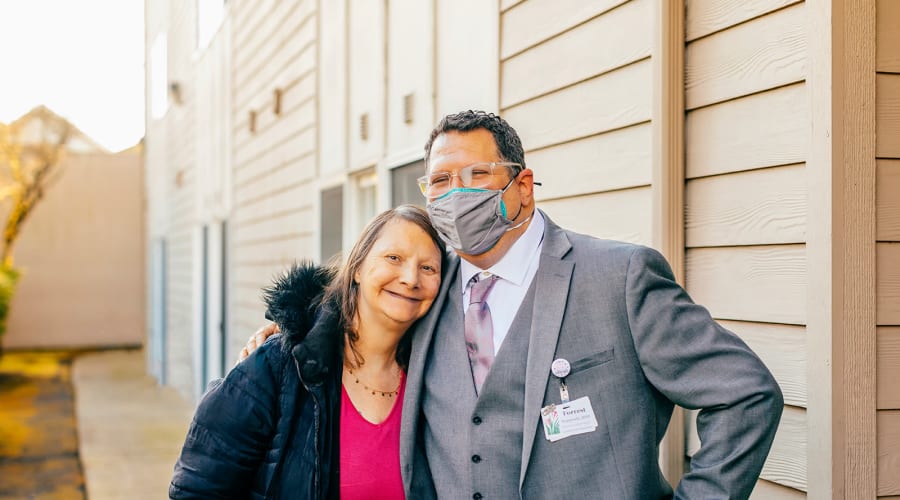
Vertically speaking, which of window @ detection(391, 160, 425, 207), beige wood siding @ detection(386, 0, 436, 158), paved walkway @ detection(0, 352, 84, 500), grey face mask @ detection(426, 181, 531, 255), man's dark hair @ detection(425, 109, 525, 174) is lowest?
paved walkway @ detection(0, 352, 84, 500)

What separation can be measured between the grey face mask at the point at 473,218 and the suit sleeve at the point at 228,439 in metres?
0.58

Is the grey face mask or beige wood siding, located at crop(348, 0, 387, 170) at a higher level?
beige wood siding, located at crop(348, 0, 387, 170)

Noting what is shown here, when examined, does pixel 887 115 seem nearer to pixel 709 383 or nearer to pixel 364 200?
pixel 709 383

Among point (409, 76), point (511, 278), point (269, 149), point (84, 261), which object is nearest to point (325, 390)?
point (511, 278)

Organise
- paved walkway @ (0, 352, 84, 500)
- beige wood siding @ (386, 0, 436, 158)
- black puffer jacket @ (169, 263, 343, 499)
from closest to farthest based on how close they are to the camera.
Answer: black puffer jacket @ (169, 263, 343, 499)
beige wood siding @ (386, 0, 436, 158)
paved walkway @ (0, 352, 84, 500)

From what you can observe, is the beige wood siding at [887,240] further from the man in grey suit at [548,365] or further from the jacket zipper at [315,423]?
the jacket zipper at [315,423]

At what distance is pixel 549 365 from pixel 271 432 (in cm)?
71

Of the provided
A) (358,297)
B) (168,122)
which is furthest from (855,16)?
(168,122)

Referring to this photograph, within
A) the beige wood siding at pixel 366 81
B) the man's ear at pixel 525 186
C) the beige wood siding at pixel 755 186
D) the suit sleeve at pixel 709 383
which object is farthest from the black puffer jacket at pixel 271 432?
the beige wood siding at pixel 366 81

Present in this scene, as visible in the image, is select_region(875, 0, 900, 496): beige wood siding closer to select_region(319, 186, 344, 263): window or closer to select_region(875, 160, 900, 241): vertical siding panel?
select_region(875, 160, 900, 241): vertical siding panel

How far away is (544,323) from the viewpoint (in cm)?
195

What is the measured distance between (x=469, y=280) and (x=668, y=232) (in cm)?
64

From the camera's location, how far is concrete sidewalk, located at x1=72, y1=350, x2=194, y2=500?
7.53m

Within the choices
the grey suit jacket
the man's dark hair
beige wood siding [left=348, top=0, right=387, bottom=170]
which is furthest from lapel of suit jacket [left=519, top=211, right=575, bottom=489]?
beige wood siding [left=348, top=0, right=387, bottom=170]
